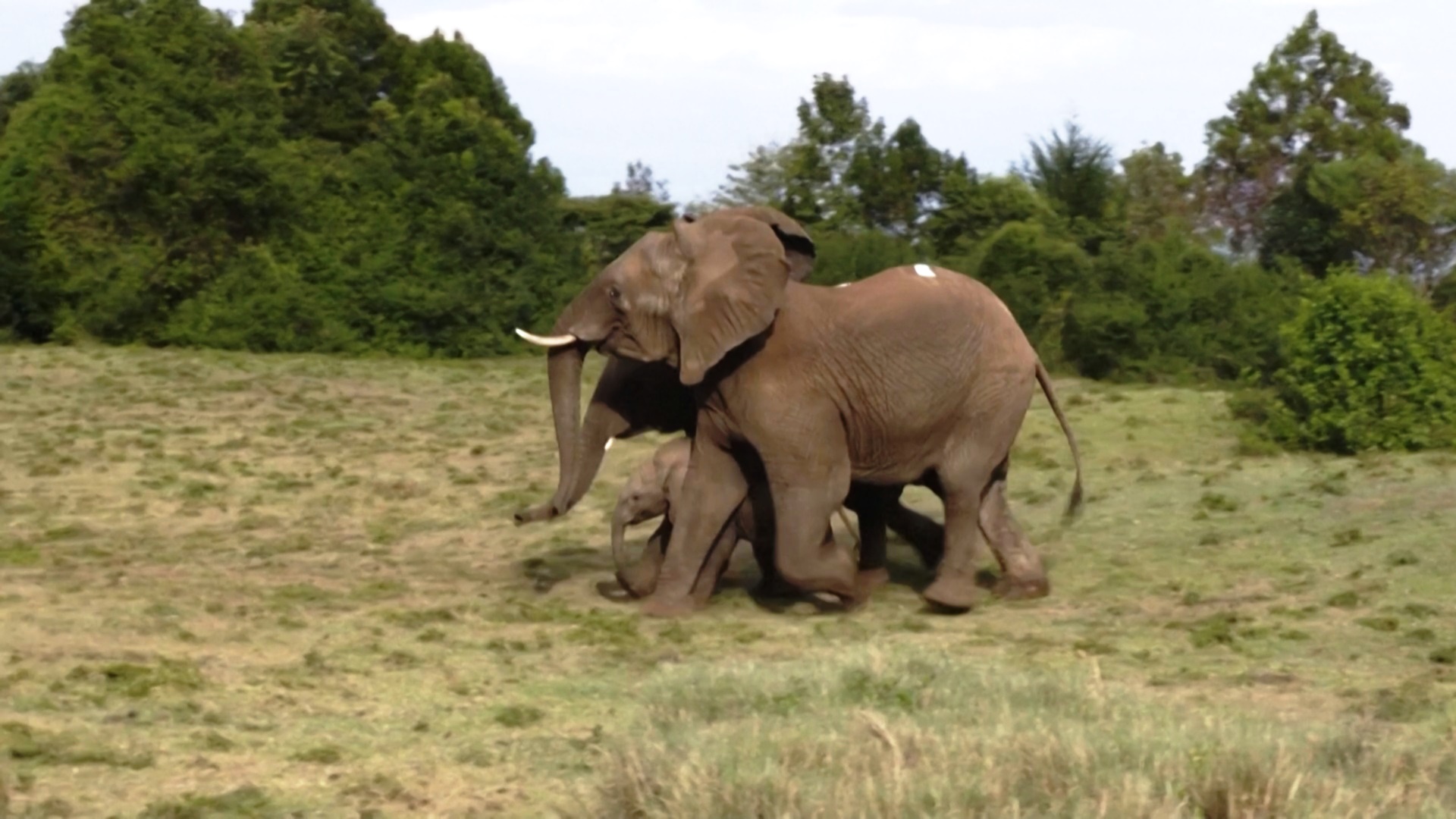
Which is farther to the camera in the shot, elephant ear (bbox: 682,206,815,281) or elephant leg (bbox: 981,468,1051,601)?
elephant leg (bbox: 981,468,1051,601)

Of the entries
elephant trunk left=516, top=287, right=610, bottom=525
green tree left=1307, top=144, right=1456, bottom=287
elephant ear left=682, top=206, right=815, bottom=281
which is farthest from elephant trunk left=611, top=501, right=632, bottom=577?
green tree left=1307, top=144, right=1456, bottom=287

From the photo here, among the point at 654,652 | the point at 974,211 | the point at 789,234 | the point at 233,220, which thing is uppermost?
the point at 974,211

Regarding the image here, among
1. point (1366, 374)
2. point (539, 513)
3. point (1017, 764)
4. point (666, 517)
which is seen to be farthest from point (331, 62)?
point (1017, 764)

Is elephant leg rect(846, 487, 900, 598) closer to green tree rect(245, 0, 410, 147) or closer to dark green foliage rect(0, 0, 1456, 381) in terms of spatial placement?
dark green foliage rect(0, 0, 1456, 381)

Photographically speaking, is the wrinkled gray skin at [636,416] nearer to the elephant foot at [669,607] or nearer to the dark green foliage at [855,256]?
the elephant foot at [669,607]

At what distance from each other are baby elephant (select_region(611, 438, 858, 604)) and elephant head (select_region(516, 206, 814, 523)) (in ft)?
0.93

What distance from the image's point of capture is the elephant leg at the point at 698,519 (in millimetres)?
10039

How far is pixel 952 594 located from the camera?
10016 mm

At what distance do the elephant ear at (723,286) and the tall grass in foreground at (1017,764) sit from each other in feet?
9.81

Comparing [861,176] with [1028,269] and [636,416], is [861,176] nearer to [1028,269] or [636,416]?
[1028,269]

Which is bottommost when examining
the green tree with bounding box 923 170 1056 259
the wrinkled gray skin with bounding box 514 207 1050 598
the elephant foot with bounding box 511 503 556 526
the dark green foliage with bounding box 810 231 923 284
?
the elephant foot with bounding box 511 503 556 526

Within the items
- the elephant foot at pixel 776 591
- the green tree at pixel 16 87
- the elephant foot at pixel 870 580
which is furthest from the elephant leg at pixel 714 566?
the green tree at pixel 16 87

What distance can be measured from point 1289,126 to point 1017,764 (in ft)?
105

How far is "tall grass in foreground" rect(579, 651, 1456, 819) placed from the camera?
5.24m
